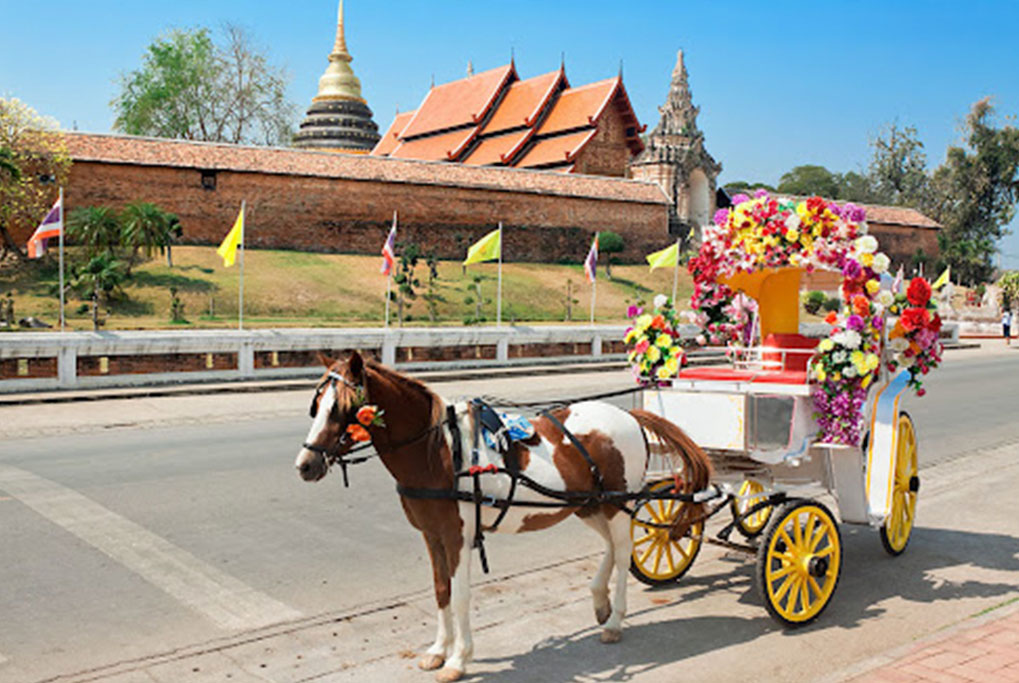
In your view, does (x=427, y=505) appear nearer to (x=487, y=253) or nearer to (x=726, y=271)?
(x=726, y=271)

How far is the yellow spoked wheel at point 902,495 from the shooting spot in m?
7.10

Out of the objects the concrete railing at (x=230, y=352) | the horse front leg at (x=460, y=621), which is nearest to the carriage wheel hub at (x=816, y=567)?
the horse front leg at (x=460, y=621)

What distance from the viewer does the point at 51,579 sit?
650cm

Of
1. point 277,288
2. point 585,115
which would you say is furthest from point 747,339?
point 585,115

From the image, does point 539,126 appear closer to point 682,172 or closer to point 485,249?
point 682,172

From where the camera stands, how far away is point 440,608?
5.09 metres

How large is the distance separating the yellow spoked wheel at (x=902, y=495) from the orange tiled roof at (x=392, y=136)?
56.9 meters

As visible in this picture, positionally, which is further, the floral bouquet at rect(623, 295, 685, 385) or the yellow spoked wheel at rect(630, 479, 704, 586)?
the floral bouquet at rect(623, 295, 685, 385)

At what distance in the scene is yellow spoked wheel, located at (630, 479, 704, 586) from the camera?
646 cm

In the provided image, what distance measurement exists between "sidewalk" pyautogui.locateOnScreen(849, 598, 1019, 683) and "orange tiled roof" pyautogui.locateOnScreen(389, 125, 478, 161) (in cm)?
4862

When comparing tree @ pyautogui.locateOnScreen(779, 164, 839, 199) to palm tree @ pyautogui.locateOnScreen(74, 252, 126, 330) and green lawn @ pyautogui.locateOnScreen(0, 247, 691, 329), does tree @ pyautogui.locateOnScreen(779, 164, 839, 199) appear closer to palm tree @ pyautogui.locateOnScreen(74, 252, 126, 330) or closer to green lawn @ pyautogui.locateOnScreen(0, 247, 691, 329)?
green lawn @ pyautogui.locateOnScreen(0, 247, 691, 329)

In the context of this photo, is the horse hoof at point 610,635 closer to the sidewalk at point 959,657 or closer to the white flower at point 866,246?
the sidewalk at point 959,657

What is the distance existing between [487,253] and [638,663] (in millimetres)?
20919

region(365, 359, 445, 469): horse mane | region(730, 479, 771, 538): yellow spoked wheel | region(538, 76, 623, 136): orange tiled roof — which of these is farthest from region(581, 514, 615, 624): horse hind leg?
region(538, 76, 623, 136): orange tiled roof
